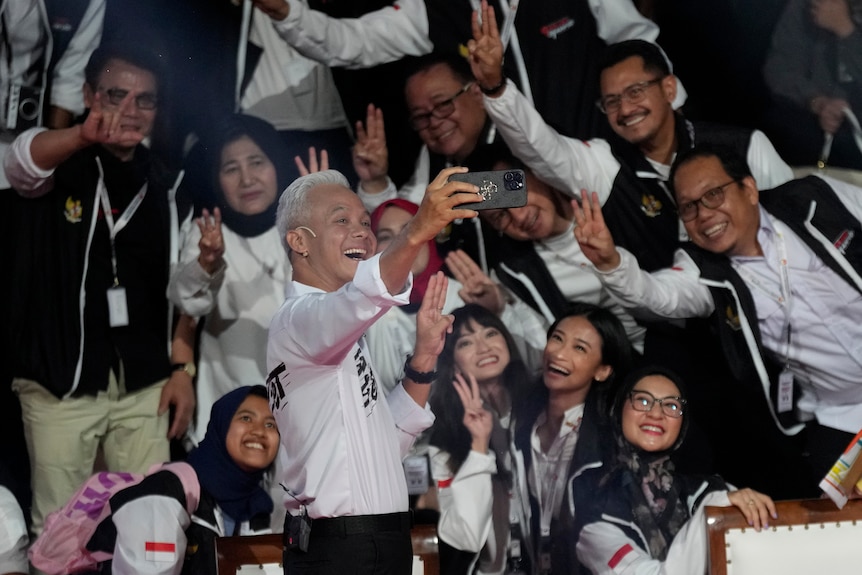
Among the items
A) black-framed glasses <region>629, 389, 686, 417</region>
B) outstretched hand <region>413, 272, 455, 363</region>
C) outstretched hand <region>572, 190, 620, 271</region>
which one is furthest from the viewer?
outstretched hand <region>572, 190, 620, 271</region>

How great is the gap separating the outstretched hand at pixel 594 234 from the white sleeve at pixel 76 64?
181 cm

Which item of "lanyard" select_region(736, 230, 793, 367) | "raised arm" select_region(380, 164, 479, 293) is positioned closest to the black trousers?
"raised arm" select_region(380, 164, 479, 293)

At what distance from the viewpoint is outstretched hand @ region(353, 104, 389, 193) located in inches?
Result: 152

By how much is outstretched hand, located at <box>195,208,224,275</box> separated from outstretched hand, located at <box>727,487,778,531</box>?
179cm

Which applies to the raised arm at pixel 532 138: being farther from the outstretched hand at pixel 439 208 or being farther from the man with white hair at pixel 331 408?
the outstretched hand at pixel 439 208

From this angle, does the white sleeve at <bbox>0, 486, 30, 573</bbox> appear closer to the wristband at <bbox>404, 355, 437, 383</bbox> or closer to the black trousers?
the black trousers

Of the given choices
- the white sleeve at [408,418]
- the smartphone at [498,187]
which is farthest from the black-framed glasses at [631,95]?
the smartphone at [498,187]

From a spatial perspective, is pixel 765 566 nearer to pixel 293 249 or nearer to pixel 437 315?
pixel 437 315

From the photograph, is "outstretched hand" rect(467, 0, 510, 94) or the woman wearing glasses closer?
the woman wearing glasses

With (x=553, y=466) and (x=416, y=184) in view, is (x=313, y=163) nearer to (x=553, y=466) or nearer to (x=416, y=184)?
(x=416, y=184)

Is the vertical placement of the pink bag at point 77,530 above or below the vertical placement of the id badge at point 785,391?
A: below

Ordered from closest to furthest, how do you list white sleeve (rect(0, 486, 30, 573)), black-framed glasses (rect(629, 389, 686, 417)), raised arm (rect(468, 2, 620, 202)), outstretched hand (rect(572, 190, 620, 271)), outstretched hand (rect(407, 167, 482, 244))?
outstretched hand (rect(407, 167, 482, 244)), white sleeve (rect(0, 486, 30, 573)), black-framed glasses (rect(629, 389, 686, 417)), outstretched hand (rect(572, 190, 620, 271)), raised arm (rect(468, 2, 620, 202))

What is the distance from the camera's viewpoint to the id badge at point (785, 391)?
3.70 m

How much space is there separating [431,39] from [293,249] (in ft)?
6.45
